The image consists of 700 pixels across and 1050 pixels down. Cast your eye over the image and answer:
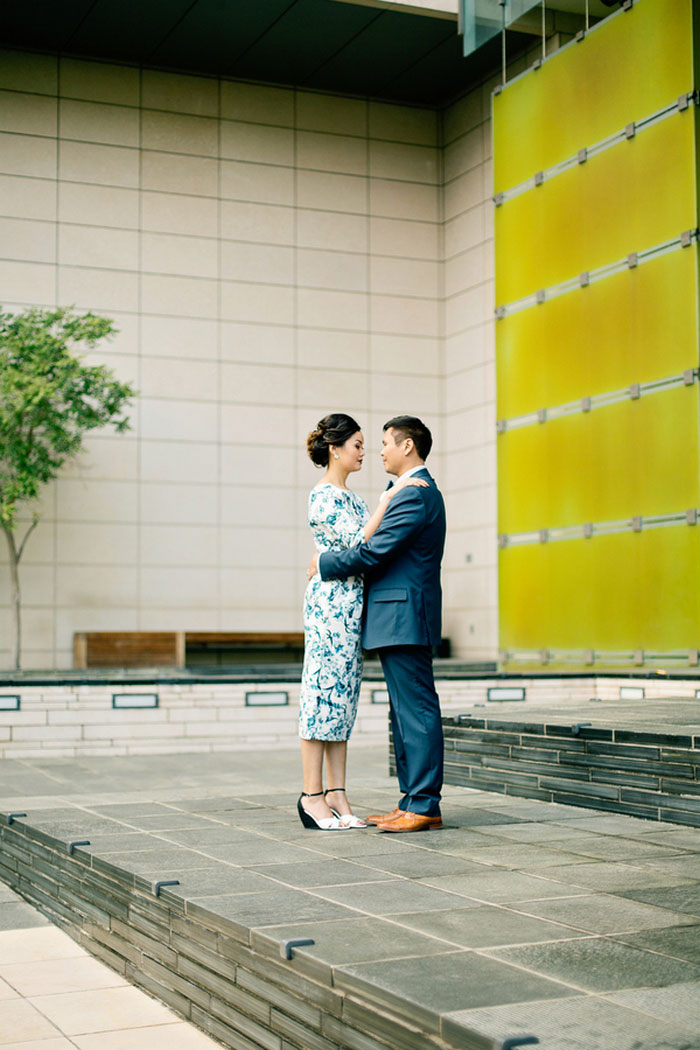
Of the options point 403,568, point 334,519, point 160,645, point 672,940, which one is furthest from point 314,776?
point 160,645

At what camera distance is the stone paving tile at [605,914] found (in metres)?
3.32

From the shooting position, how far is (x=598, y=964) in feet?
9.56

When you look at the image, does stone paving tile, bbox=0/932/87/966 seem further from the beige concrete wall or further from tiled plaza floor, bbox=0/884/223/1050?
the beige concrete wall

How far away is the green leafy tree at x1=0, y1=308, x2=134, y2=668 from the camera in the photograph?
51.4 ft

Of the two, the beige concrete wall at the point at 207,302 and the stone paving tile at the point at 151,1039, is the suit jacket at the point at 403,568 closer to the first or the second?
the stone paving tile at the point at 151,1039

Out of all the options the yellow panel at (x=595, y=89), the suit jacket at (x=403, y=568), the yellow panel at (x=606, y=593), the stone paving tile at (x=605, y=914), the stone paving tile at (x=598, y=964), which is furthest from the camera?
the yellow panel at (x=595, y=89)

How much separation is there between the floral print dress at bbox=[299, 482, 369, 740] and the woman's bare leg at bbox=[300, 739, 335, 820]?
0.05 metres

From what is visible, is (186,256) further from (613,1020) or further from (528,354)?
(613,1020)

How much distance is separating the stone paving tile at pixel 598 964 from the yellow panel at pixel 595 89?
9993mm

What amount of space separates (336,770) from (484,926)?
76.8 inches

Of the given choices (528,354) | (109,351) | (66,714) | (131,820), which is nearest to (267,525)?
(109,351)

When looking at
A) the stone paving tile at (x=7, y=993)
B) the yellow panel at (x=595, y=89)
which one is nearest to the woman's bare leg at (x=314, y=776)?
the stone paving tile at (x=7, y=993)

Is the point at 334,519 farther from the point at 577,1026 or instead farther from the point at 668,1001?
the point at 577,1026

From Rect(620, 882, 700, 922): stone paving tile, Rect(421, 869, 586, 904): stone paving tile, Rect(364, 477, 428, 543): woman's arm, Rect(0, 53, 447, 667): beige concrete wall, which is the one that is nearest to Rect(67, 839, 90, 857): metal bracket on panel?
Rect(421, 869, 586, 904): stone paving tile
